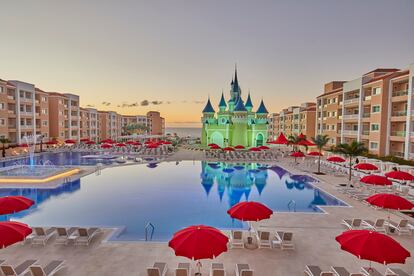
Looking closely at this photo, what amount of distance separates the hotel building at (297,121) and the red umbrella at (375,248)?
4909 centimetres

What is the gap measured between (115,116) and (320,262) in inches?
3116

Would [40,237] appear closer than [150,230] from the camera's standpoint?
Yes

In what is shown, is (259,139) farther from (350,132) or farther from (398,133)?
(398,133)

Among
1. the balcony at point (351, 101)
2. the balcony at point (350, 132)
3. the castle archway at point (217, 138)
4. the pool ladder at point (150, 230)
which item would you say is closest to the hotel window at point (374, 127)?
the balcony at point (350, 132)

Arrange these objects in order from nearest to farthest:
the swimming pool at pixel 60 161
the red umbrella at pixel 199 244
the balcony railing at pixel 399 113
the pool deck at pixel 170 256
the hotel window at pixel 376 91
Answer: the red umbrella at pixel 199 244, the pool deck at pixel 170 256, the balcony railing at pixel 399 113, the hotel window at pixel 376 91, the swimming pool at pixel 60 161

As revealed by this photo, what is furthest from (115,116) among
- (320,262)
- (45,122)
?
(320,262)

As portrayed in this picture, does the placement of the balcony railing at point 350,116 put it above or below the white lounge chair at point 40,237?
above

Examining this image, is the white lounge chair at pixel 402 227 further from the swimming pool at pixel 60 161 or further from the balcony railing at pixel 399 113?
the swimming pool at pixel 60 161

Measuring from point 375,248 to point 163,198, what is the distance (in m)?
13.4

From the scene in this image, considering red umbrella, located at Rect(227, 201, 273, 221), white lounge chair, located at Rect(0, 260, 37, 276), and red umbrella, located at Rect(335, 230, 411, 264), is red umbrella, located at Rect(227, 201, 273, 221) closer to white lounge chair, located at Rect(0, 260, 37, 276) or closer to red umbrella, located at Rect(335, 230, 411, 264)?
red umbrella, located at Rect(335, 230, 411, 264)

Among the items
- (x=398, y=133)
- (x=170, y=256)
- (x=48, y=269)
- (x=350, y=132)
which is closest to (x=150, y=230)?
(x=170, y=256)

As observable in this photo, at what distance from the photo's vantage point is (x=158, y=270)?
703cm

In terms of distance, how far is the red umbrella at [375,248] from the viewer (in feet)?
19.4

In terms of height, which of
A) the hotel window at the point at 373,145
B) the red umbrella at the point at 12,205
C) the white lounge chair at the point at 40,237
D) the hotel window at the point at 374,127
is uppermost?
the hotel window at the point at 374,127
